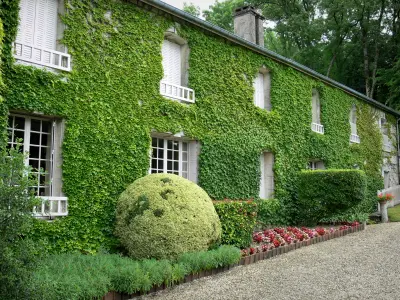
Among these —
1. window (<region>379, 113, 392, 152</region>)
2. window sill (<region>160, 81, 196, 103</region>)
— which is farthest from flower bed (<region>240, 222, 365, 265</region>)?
window (<region>379, 113, 392, 152</region>)

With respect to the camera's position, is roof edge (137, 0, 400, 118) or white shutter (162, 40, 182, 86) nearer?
roof edge (137, 0, 400, 118)

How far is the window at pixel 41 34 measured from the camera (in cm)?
753

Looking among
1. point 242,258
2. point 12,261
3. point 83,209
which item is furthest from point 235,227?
point 12,261

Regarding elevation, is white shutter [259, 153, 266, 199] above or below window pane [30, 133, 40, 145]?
below

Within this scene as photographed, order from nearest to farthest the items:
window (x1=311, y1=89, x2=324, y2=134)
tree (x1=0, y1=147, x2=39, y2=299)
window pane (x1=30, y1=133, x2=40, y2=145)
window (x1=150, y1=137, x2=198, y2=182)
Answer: tree (x1=0, y1=147, x2=39, y2=299) < window pane (x1=30, y1=133, x2=40, y2=145) < window (x1=150, y1=137, x2=198, y2=182) < window (x1=311, y1=89, x2=324, y2=134)

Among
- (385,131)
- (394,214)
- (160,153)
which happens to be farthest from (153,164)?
(385,131)

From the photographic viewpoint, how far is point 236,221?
29.2 ft

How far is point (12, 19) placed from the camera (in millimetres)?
7113

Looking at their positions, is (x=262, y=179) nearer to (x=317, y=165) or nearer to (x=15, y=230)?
(x=317, y=165)

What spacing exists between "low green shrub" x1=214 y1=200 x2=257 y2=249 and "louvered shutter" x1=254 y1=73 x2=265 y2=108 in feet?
16.4

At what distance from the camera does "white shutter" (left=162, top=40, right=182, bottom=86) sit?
34.0 feet

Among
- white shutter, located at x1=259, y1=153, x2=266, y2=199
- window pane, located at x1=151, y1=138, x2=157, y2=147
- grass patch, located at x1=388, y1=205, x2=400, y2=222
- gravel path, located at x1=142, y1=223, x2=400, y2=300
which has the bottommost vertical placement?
gravel path, located at x1=142, y1=223, x2=400, y2=300

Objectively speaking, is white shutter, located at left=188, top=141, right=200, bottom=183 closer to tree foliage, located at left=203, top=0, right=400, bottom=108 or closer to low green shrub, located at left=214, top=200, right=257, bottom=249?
low green shrub, located at left=214, top=200, right=257, bottom=249

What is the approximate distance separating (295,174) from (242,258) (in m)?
6.67
